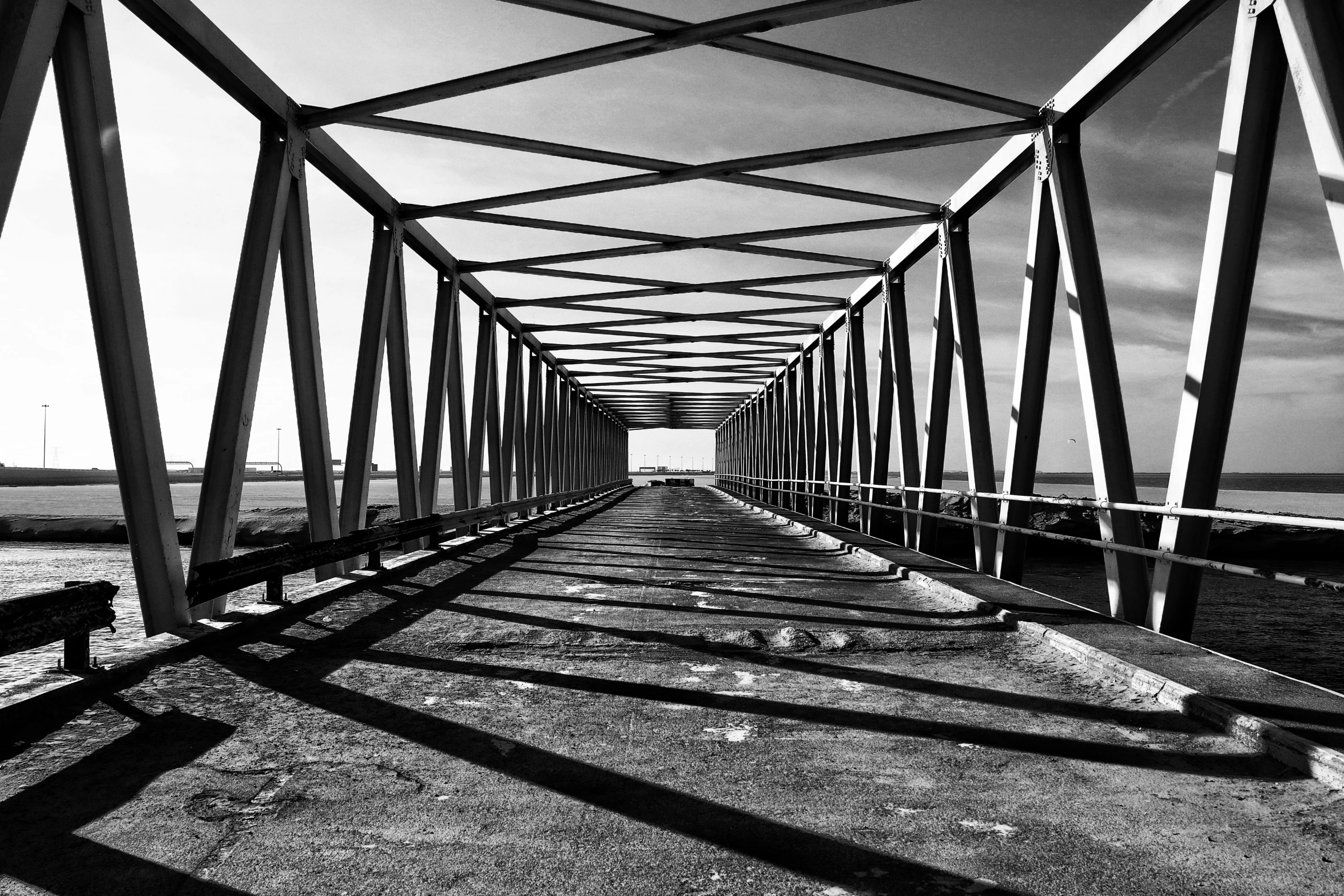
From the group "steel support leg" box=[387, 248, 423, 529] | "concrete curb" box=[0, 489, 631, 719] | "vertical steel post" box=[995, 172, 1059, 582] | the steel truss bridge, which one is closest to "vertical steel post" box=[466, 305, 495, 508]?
the steel truss bridge

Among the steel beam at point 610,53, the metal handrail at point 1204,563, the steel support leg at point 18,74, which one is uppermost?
the steel beam at point 610,53

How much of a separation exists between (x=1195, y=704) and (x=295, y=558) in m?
5.57

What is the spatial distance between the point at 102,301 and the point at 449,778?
11.9ft

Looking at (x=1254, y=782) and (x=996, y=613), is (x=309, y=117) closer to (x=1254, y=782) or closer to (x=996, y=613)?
(x=996, y=613)

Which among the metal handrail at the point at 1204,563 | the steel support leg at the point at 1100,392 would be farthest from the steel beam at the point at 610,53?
the metal handrail at the point at 1204,563

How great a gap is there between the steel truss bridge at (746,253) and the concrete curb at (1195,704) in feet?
2.50

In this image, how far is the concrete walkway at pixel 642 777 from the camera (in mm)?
2385

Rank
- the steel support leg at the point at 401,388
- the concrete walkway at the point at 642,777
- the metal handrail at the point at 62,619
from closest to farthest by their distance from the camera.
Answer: the concrete walkway at the point at 642,777 → the metal handrail at the point at 62,619 → the steel support leg at the point at 401,388

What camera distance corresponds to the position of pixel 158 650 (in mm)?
4766

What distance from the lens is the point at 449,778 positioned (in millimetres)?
3090

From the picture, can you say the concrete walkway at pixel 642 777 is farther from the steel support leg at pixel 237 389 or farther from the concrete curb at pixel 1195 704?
the steel support leg at pixel 237 389

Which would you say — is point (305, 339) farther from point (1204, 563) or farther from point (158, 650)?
point (1204, 563)

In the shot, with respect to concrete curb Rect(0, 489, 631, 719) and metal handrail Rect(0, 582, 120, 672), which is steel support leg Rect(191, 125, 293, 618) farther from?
metal handrail Rect(0, 582, 120, 672)

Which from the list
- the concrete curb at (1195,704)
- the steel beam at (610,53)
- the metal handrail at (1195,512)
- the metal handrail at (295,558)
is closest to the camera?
the concrete curb at (1195,704)
